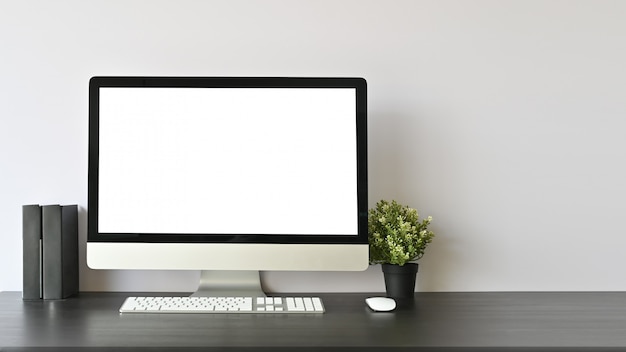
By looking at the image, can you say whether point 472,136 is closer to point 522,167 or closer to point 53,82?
point 522,167

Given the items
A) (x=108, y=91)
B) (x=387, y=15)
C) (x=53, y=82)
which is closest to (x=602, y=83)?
(x=387, y=15)

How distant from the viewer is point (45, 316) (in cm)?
151

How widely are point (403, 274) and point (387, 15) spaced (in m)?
0.80

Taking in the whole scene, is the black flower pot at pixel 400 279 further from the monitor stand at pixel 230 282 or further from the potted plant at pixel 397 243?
the monitor stand at pixel 230 282

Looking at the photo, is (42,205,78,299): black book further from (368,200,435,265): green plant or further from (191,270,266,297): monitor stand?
(368,200,435,265): green plant

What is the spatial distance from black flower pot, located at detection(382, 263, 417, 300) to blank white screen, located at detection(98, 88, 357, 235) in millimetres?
182

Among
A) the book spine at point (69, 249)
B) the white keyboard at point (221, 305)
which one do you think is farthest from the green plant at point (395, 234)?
the book spine at point (69, 249)

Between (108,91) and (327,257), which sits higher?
(108,91)

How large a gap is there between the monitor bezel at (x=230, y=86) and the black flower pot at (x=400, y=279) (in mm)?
152

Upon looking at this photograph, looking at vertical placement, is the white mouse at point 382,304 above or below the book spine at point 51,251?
below

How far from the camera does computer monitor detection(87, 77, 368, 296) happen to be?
1659 millimetres

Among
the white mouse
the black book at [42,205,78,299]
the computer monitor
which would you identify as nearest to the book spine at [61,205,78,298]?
the black book at [42,205,78,299]

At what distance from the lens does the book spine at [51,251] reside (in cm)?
171

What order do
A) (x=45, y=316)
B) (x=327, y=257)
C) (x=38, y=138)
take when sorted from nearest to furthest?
(x=45, y=316)
(x=327, y=257)
(x=38, y=138)
